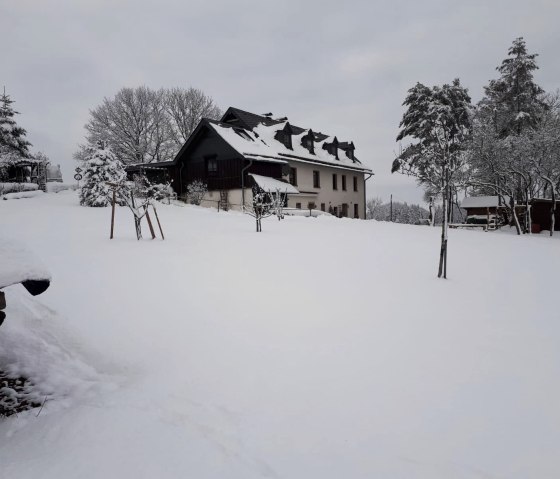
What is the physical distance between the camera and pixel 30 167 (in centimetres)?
3092

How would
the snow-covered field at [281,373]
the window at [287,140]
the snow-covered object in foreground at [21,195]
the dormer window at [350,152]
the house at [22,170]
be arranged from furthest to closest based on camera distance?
1. the dormer window at [350,152]
2. the window at [287,140]
3. the house at [22,170]
4. the snow-covered object in foreground at [21,195]
5. the snow-covered field at [281,373]

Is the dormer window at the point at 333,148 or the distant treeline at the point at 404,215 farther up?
the dormer window at the point at 333,148

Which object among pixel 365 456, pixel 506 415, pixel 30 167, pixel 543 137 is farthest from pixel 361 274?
pixel 30 167

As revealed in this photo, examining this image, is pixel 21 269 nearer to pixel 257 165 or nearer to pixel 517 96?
pixel 257 165

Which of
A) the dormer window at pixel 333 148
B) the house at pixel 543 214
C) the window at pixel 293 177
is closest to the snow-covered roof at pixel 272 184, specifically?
the window at pixel 293 177

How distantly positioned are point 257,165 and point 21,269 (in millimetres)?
26950

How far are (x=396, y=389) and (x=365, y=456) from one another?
41.9 inches

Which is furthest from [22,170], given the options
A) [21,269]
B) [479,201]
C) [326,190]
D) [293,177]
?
[479,201]

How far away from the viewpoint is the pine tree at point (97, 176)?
2297cm

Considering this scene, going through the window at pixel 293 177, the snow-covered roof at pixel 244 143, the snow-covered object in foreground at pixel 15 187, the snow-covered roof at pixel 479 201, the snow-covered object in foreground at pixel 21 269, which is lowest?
the snow-covered object in foreground at pixel 21 269

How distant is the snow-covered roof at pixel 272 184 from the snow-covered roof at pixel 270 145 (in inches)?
60.0

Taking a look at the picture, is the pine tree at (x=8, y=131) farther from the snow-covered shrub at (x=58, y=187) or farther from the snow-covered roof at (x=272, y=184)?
the snow-covered roof at (x=272, y=184)

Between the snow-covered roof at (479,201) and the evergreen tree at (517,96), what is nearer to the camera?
the evergreen tree at (517,96)

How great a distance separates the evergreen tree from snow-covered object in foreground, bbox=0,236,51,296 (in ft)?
111
